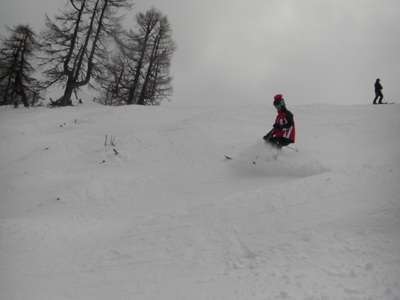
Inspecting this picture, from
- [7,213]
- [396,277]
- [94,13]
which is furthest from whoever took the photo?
[94,13]

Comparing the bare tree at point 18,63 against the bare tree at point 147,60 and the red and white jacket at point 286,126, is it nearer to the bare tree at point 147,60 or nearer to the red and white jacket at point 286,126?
the bare tree at point 147,60

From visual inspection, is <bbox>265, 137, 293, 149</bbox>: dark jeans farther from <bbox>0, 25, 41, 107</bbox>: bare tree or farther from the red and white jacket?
<bbox>0, 25, 41, 107</bbox>: bare tree

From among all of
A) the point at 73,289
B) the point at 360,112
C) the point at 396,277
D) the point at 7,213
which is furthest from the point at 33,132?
the point at 360,112

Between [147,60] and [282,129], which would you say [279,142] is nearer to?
[282,129]

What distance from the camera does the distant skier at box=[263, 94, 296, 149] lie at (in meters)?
7.51

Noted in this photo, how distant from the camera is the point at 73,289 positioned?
351cm

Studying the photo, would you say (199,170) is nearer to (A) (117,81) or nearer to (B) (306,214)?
(B) (306,214)

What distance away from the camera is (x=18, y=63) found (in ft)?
70.8

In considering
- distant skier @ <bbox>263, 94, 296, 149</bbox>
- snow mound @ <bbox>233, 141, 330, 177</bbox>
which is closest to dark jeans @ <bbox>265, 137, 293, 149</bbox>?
distant skier @ <bbox>263, 94, 296, 149</bbox>

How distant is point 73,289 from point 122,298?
81 centimetres

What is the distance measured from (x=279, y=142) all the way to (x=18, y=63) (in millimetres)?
23538

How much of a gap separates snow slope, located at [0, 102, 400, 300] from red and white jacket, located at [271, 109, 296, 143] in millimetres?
624

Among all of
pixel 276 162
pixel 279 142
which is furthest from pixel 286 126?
pixel 276 162

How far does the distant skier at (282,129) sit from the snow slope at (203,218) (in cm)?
39
